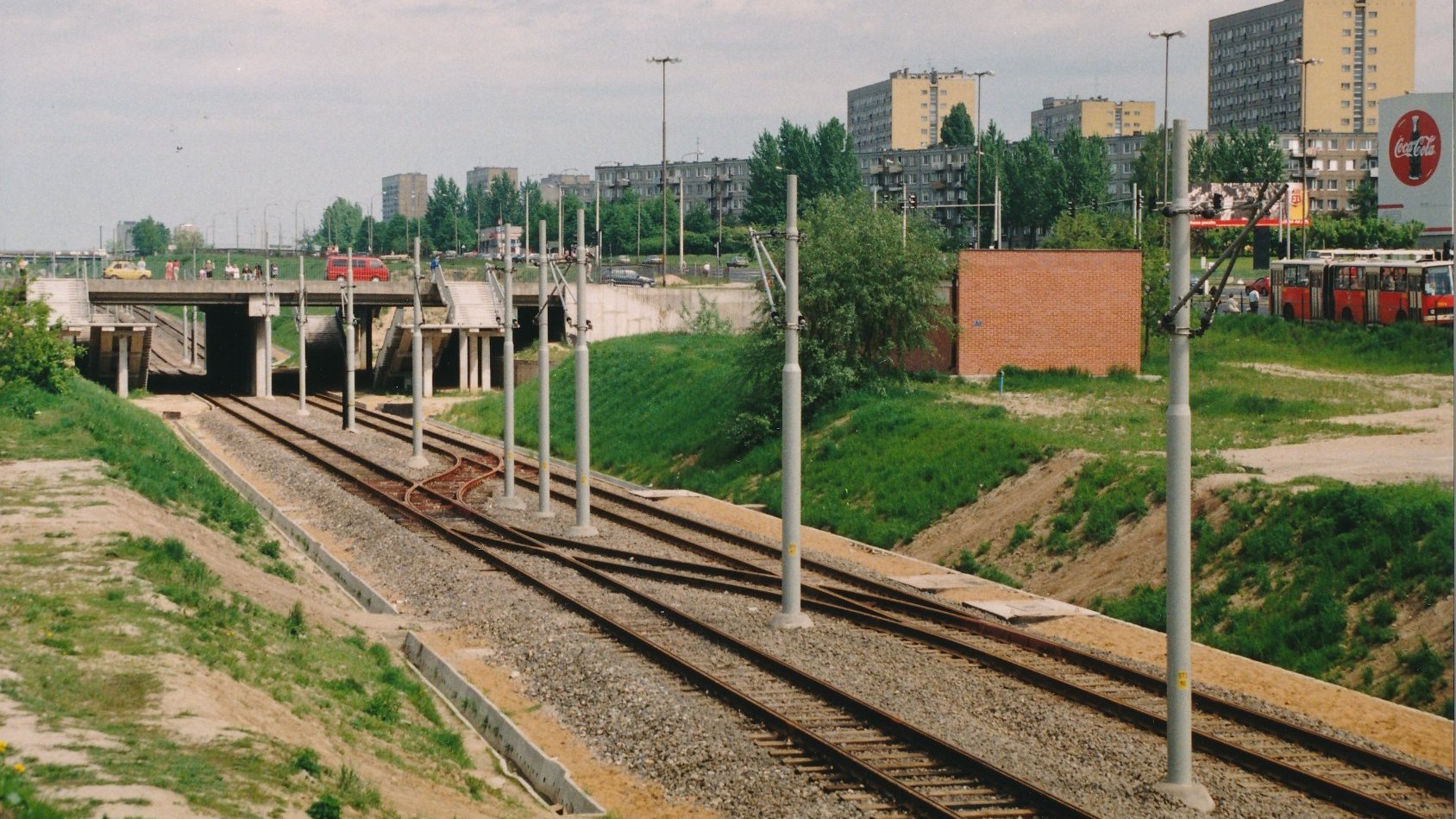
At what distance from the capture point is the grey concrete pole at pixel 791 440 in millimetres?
20969

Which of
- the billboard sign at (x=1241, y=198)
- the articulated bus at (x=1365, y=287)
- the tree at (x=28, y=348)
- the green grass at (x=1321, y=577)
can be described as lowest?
the green grass at (x=1321, y=577)

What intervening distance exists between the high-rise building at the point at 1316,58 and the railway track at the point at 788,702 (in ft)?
439

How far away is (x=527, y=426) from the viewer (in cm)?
5522

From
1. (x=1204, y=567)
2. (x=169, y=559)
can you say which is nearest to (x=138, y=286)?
(x=169, y=559)

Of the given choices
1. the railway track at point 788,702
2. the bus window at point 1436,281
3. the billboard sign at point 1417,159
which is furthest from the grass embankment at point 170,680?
the billboard sign at point 1417,159

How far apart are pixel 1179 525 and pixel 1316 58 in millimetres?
153828

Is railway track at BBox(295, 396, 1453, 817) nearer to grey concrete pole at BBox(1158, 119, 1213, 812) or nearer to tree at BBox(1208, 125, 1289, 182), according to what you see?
grey concrete pole at BBox(1158, 119, 1213, 812)

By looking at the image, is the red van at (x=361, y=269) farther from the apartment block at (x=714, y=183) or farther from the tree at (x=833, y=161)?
the apartment block at (x=714, y=183)

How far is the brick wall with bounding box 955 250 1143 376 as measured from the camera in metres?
45.4

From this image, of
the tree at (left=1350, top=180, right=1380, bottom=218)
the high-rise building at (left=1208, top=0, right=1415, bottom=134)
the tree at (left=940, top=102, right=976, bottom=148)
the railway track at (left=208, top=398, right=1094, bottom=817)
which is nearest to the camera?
the railway track at (left=208, top=398, right=1094, bottom=817)

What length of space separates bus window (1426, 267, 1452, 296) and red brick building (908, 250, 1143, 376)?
1280 centimetres

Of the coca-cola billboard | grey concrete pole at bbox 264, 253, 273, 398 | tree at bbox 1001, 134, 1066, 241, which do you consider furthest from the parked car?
the coca-cola billboard

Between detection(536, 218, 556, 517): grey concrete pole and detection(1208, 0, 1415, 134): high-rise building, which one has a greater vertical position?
detection(1208, 0, 1415, 134): high-rise building

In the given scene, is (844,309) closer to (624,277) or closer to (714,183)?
(624,277)
